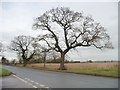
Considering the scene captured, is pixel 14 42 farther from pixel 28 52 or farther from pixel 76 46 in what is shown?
pixel 76 46

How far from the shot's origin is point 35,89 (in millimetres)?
13367

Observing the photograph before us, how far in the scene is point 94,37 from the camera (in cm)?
4178

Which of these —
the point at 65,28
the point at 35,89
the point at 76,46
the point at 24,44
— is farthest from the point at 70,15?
the point at 24,44

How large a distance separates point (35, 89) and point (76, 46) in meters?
31.0

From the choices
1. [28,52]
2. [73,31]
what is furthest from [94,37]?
[28,52]

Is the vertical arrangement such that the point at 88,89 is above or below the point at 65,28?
below

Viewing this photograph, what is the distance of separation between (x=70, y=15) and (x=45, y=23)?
15.5ft

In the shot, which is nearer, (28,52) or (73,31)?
(73,31)

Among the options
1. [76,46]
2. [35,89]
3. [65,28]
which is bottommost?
[35,89]

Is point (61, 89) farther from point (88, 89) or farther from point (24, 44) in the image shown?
point (24, 44)

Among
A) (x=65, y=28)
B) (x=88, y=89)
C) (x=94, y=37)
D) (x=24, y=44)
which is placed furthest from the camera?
(x=24, y=44)

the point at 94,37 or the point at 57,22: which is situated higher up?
the point at 57,22

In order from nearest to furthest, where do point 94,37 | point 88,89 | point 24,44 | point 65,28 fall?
1. point 88,89
2. point 94,37
3. point 65,28
4. point 24,44

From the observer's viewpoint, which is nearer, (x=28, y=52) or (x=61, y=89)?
(x=61, y=89)
